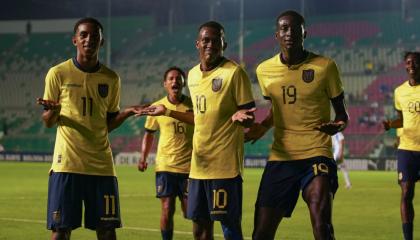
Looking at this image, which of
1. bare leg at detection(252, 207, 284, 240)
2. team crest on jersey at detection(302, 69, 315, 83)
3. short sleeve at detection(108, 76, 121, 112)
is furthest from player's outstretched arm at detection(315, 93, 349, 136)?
short sleeve at detection(108, 76, 121, 112)

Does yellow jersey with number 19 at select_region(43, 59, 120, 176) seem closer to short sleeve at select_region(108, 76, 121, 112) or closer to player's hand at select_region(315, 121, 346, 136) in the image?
short sleeve at select_region(108, 76, 121, 112)

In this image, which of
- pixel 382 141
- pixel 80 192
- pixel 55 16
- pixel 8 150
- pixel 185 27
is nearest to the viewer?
pixel 80 192

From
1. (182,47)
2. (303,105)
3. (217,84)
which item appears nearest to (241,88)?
(217,84)

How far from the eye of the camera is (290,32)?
24.1ft

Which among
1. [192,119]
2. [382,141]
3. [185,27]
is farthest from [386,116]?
[192,119]

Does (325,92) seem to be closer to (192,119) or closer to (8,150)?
(192,119)

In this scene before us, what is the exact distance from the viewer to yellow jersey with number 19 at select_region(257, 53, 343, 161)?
24.1 ft

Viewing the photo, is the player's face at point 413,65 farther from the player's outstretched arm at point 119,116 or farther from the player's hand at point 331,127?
the player's outstretched arm at point 119,116

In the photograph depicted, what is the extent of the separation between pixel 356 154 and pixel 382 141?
50.4 inches

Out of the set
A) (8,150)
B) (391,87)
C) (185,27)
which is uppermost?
(185,27)

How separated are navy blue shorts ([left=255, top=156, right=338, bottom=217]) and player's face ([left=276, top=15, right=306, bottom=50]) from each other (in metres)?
1.00

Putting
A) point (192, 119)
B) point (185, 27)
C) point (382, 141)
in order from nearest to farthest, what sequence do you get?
1. point (192, 119)
2. point (382, 141)
3. point (185, 27)

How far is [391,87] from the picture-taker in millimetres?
42594

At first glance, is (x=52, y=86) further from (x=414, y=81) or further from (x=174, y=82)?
(x=414, y=81)
